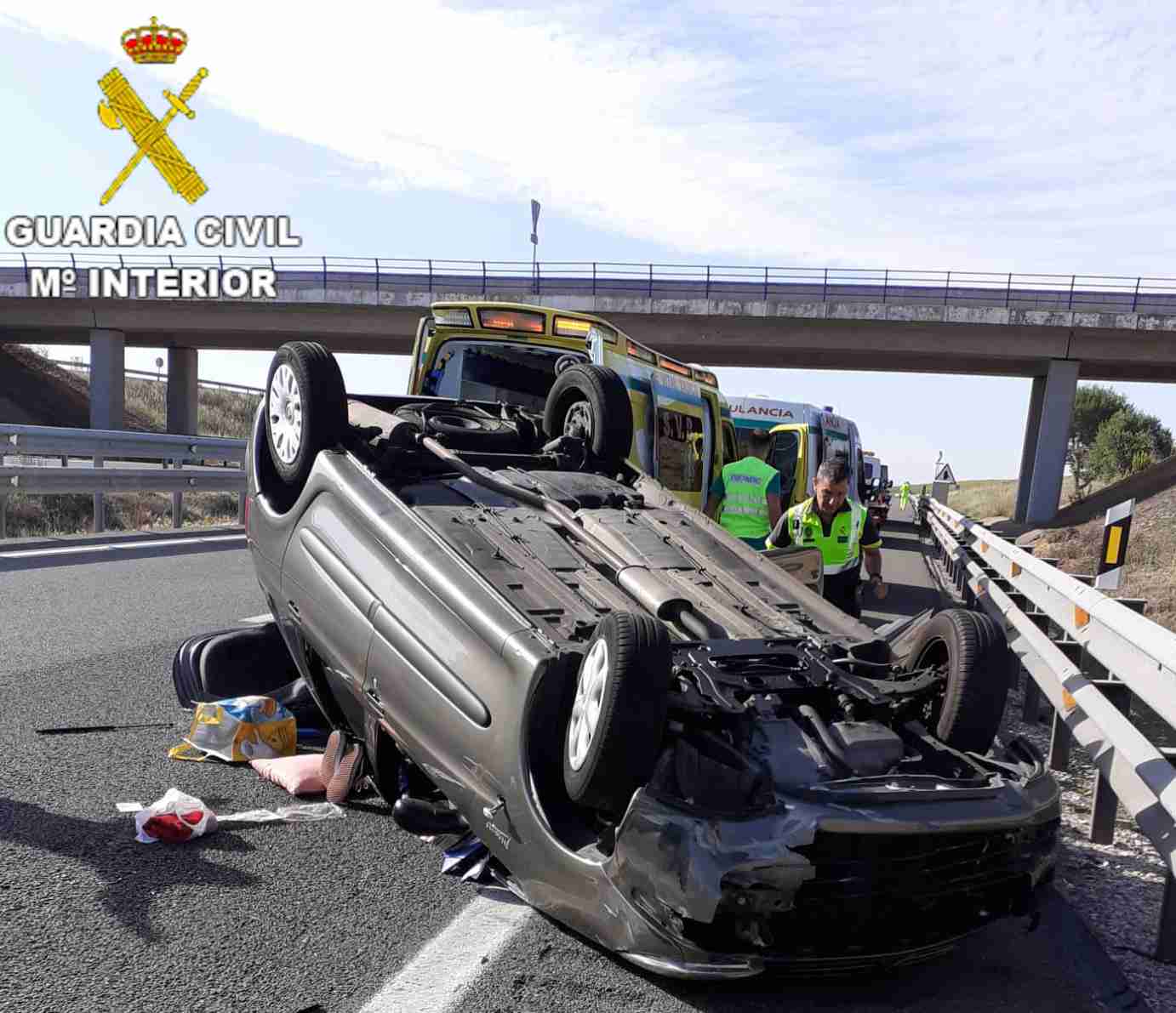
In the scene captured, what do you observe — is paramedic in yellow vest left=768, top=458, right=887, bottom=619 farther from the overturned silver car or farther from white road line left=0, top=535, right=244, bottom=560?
white road line left=0, top=535, right=244, bottom=560

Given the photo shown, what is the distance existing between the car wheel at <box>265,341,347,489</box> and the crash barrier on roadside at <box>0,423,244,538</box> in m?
5.95

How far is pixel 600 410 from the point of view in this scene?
19.1 feet

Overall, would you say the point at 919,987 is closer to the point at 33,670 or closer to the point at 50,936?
the point at 50,936

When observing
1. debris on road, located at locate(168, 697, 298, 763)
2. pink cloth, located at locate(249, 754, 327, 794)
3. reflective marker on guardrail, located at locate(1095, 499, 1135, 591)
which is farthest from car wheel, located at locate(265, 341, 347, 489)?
reflective marker on guardrail, located at locate(1095, 499, 1135, 591)

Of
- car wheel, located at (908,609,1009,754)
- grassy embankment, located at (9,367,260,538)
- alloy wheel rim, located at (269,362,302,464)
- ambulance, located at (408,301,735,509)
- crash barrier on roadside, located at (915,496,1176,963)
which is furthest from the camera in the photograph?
grassy embankment, located at (9,367,260,538)

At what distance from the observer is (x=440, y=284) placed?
113 feet

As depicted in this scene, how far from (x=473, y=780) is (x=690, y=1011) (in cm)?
96

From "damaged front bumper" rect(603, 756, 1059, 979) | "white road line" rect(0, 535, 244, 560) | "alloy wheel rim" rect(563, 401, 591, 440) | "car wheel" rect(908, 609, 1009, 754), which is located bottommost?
"white road line" rect(0, 535, 244, 560)

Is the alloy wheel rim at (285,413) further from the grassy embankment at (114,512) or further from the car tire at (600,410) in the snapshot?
the grassy embankment at (114,512)

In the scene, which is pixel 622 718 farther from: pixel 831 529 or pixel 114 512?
pixel 114 512

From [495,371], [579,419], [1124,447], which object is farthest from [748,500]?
[1124,447]

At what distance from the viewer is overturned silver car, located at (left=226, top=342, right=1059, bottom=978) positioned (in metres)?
2.72

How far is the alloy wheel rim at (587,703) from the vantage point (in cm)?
293

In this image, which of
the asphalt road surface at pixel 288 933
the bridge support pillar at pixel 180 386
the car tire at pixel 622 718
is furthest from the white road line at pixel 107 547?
the bridge support pillar at pixel 180 386
